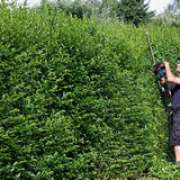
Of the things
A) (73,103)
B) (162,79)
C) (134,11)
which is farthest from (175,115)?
(134,11)

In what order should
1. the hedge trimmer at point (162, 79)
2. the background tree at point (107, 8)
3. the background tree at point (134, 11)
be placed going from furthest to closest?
1. the background tree at point (134, 11)
2. the background tree at point (107, 8)
3. the hedge trimmer at point (162, 79)

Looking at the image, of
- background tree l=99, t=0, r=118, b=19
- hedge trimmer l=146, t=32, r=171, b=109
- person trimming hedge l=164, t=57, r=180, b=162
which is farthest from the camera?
background tree l=99, t=0, r=118, b=19

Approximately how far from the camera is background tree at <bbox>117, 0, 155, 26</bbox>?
108 ft

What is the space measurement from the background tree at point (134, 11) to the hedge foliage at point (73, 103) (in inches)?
951

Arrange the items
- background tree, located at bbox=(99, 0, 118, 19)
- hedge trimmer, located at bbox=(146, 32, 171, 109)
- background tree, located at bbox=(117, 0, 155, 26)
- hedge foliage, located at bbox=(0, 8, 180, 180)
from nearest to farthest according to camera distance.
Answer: hedge foliage, located at bbox=(0, 8, 180, 180) → hedge trimmer, located at bbox=(146, 32, 171, 109) → background tree, located at bbox=(99, 0, 118, 19) → background tree, located at bbox=(117, 0, 155, 26)

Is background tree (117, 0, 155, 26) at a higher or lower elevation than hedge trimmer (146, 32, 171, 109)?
higher

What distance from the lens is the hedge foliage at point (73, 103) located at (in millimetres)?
5598

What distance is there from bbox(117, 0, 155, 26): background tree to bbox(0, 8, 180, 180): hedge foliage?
24153 mm

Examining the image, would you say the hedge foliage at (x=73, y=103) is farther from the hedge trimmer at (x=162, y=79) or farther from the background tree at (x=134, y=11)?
the background tree at (x=134, y=11)

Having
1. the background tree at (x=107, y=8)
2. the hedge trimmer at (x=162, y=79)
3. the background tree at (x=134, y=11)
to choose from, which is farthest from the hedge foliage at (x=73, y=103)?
the background tree at (x=134, y=11)

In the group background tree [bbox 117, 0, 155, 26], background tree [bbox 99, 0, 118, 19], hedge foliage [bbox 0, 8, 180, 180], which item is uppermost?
background tree [bbox 117, 0, 155, 26]

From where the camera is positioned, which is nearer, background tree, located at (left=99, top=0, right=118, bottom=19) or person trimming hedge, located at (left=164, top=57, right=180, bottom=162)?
person trimming hedge, located at (left=164, top=57, right=180, bottom=162)

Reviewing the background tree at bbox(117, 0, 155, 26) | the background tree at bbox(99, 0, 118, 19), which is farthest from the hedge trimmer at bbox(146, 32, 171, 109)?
the background tree at bbox(117, 0, 155, 26)

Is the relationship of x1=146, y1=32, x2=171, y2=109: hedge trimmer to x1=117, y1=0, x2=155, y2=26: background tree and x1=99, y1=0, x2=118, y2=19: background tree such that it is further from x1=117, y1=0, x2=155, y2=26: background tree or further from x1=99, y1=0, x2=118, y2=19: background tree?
x1=117, y1=0, x2=155, y2=26: background tree
